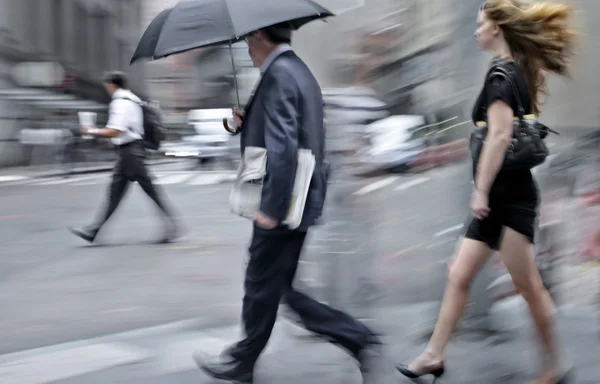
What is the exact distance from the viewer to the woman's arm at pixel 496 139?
397 centimetres

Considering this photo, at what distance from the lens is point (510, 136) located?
3984 millimetres

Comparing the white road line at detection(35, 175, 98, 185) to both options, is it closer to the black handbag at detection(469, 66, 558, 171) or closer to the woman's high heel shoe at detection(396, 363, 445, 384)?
the woman's high heel shoe at detection(396, 363, 445, 384)

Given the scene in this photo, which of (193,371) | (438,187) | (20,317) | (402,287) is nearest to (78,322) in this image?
(20,317)

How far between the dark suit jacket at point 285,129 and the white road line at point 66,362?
4.97ft

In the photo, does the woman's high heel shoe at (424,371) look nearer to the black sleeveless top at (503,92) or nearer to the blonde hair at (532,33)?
the black sleeveless top at (503,92)

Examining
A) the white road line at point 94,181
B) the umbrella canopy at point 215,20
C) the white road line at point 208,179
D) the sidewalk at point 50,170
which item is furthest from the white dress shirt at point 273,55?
the sidewalk at point 50,170

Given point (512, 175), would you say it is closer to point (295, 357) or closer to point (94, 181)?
point (295, 357)

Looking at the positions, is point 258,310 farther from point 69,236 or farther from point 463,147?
point 69,236

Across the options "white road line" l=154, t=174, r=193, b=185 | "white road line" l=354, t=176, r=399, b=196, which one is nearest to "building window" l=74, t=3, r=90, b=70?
"white road line" l=154, t=174, r=193, b=185

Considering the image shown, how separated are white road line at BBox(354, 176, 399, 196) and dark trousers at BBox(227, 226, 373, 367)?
0.88m

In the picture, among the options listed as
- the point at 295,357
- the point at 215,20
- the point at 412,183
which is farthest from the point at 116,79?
the point at 215,20

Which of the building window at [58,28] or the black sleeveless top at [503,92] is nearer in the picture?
the black sleeveless top at [503,92]

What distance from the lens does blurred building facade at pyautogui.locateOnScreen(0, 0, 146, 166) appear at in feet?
70.7

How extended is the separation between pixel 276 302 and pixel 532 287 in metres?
1.10
